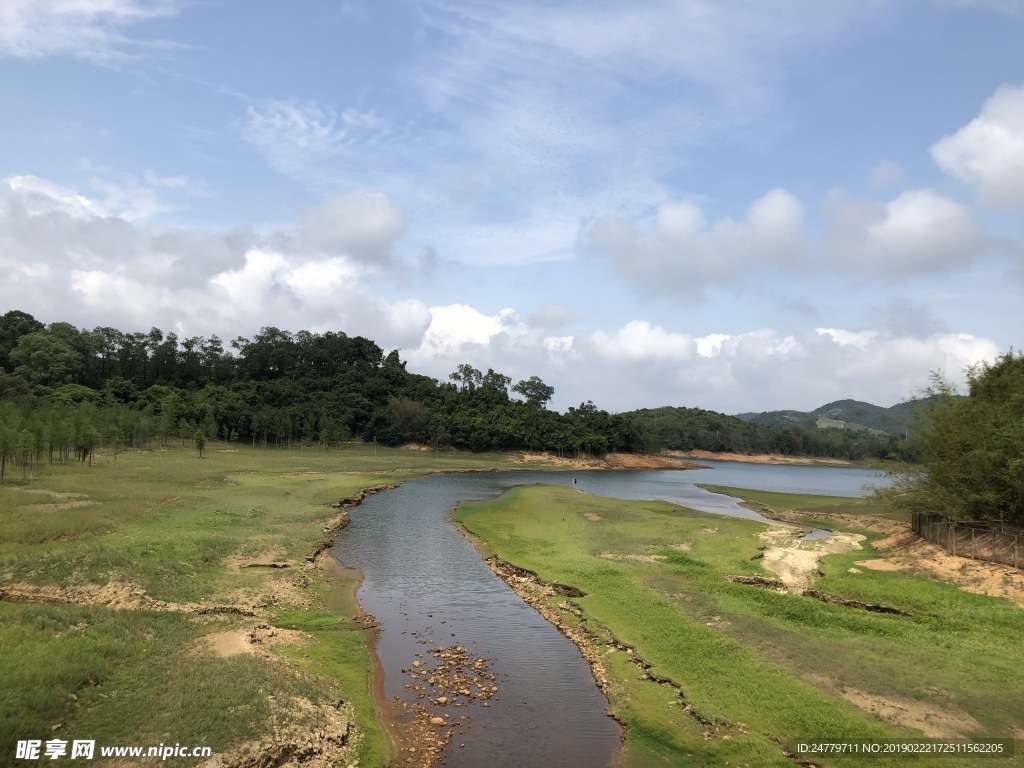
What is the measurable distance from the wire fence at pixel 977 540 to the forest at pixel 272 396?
9530cm

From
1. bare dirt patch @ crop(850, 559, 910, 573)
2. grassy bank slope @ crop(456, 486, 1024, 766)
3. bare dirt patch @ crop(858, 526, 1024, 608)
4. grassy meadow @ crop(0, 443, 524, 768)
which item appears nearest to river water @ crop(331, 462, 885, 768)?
grassy bank slope @ crop(456, 486, 1024, 766)

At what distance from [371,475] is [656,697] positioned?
71264mm

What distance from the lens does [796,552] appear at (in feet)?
125

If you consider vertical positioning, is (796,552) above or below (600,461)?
above

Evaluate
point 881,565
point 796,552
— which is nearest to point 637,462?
point 796,552

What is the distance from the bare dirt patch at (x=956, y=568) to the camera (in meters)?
27.1

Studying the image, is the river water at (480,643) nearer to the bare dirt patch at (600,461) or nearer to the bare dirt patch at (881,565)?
the bare dirt patch at (881,565)

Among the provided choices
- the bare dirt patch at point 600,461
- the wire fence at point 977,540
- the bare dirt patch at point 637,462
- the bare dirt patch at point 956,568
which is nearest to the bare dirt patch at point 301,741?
the bare dirt patch at point 956,568

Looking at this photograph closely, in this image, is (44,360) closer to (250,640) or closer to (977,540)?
(250,640)

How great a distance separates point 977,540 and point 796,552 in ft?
30.8

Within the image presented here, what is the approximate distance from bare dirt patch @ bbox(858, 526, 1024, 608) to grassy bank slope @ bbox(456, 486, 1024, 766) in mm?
1352

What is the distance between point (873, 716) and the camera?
15430 millimetres

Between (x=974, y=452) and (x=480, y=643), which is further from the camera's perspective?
(x=974, y=452)

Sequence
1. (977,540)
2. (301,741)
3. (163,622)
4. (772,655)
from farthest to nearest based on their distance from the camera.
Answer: (977,540), (163,622), (772,655), (301,741)
